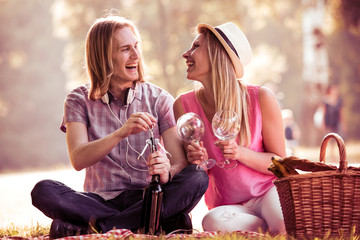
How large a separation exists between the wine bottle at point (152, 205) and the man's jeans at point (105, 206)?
0.97 feet

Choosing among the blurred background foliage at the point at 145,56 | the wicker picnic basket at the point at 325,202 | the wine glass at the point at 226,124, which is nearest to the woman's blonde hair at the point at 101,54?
the wine glass at the point at 226,124

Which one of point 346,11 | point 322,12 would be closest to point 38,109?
point 322,12

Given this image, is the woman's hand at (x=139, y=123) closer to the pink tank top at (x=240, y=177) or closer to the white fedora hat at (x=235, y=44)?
the pink tank top at (x=240, y=177)

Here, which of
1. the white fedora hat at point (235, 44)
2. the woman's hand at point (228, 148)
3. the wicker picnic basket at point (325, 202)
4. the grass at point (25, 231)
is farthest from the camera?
the grass at point (25, 231)

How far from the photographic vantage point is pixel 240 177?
4.42m

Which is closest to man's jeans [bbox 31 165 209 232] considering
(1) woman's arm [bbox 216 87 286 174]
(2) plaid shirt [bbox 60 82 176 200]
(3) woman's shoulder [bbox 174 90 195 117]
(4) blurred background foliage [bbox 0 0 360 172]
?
(2) plaid shirt [bbox 60 82 176 200]

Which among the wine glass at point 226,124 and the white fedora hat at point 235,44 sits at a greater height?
the white fedora hat at point 235,44

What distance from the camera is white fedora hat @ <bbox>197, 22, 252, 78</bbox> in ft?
14.7

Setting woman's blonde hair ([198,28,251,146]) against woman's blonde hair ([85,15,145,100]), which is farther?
woman's blonde hair ([85,15,145,100])

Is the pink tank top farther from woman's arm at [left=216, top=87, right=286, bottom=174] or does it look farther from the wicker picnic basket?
the wicker picnic basket

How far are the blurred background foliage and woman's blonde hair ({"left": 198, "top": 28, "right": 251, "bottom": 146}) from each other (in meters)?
17.1

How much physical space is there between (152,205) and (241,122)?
1.10 meters

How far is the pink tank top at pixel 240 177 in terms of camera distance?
14.5 feet

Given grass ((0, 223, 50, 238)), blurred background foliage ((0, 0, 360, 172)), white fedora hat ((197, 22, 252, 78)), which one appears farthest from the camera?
blurred background foliage ((0, 0, 360, 172))
